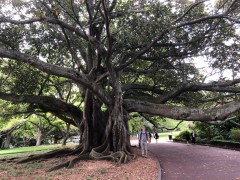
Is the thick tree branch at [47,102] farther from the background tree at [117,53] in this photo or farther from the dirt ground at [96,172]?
the dirt ground at [96,172]

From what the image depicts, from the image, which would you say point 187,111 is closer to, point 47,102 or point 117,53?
point 117,53

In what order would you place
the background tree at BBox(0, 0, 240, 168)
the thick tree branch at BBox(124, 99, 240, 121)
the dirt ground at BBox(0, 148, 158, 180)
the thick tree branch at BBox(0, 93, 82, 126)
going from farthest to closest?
the thick tree branch at BBox(0, 93, 82, 126) < the background tree at BBox(0, 0, 240, 168) < the thick tree branch at BBox(124, 99, 240, 121) < the dirt ground at BBox(0, 148, 158, 180)

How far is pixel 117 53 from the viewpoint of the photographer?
13203mm

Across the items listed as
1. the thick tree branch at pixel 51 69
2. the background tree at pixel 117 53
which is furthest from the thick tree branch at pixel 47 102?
the thick tree branch at pixel 51 69

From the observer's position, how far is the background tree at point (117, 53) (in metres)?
10.8

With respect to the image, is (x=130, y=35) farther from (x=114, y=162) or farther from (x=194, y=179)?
(x=194, y=179)

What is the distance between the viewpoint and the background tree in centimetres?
1075

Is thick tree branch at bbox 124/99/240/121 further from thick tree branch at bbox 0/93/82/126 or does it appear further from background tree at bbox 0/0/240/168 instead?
thick tree branch at bbox 0/93/82/126

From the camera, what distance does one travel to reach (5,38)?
12328 millimetres

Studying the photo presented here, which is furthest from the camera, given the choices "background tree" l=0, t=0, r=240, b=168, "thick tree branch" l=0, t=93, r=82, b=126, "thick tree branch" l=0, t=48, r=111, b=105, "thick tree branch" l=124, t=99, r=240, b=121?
"thick tree branch" l=0, t=93, r=82, b=126

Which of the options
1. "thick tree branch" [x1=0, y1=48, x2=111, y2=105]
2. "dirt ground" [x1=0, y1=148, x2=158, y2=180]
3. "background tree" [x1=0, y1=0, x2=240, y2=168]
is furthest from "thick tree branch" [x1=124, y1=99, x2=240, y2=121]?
"dirt ground" [x1=0, y1=148, x2=158, y2=180]

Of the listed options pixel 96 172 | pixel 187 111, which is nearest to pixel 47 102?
pixel 96 172

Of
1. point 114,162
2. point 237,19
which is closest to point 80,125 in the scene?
point 114,162

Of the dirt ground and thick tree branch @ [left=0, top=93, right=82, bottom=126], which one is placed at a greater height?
thick tree branch @ [left=0, top=93, right=82, bottom=126]
